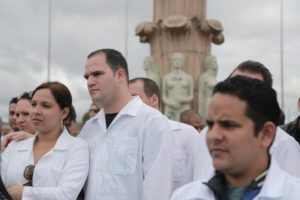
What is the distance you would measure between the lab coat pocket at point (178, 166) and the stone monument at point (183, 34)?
10424 mm

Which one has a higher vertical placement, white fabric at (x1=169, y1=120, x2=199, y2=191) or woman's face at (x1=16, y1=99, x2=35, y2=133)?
woman's face at (x1=16, y1=99, x2=35, y2=133)

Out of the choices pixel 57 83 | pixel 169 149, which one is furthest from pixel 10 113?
pixel 169 149

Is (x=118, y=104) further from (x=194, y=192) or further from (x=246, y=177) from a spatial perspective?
(x=246, y=177)

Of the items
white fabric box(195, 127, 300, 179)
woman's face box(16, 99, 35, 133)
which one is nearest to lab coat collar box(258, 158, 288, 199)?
white fabric box(195, 127, 300, 179)

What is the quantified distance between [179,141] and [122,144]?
0.90 metres

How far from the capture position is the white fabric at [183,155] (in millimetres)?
3791

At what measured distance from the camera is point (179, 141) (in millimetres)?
4082

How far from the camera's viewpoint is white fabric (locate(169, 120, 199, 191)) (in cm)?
379

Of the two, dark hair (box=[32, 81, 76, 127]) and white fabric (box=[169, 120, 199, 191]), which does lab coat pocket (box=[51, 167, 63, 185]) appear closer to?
dark hair (box=[32, 81, 76, 127])

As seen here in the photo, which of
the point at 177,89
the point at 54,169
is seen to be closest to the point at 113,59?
the point at 54,169

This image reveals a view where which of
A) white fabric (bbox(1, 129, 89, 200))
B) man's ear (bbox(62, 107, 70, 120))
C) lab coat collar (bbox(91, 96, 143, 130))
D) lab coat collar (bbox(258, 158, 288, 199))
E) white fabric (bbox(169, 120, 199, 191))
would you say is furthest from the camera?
white fabric (bbox(169, 120, 199, 191))

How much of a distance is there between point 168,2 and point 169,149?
37.9 feet

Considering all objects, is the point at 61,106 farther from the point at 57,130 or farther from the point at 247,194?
the point at 247,194

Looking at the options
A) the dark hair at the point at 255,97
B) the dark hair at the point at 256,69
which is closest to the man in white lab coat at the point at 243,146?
the dark hair at the point at 255,97
